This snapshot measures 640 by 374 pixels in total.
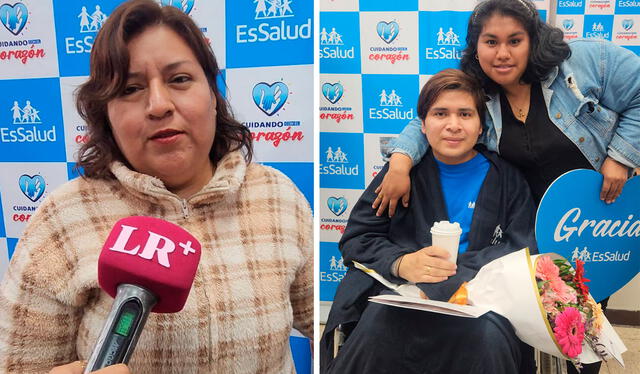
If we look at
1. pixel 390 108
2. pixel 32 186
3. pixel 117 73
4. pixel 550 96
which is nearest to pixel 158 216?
pixel 117 73

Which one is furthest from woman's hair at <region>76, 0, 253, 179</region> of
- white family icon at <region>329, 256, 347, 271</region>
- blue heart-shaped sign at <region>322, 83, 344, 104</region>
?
white family icon at <region>329, 256, 347, 271</region>

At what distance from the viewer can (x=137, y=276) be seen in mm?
654

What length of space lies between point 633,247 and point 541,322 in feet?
0.99

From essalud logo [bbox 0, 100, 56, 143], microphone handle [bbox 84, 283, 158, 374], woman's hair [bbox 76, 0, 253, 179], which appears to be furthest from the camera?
essalud logo [bbox 0, 100, 56, 143]

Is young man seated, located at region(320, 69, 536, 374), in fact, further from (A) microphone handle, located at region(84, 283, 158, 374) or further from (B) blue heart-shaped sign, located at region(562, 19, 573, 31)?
(A) microphone handle, located at region(84, 283, 158, 374)

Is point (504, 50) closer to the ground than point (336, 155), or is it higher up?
higher up

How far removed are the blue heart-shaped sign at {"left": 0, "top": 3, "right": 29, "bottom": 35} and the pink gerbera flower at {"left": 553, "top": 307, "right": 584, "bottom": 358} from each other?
114 centimetres

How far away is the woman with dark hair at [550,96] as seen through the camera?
0.97 m

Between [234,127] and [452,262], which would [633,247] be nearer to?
[452,262]

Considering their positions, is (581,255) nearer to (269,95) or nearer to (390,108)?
(390,108)

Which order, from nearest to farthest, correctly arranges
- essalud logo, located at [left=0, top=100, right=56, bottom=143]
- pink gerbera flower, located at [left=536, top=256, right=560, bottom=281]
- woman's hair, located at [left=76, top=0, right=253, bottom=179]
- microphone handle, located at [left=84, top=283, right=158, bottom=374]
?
microphone handle, located at [left=84, top=283, right=158, bottom=374]
woman's hair, located at [left=76, top=0, right=253, bottom=179]
pink gerbera flower, located at [left=536, top=256, right=560, bottom=281]
essalud logo, located at [left=0, top=100, right=56, bottom=143]

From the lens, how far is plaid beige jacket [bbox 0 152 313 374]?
2.66ft

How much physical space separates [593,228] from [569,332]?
236mm

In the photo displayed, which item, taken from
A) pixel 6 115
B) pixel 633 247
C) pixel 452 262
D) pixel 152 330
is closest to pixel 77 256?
pixel 152 330
